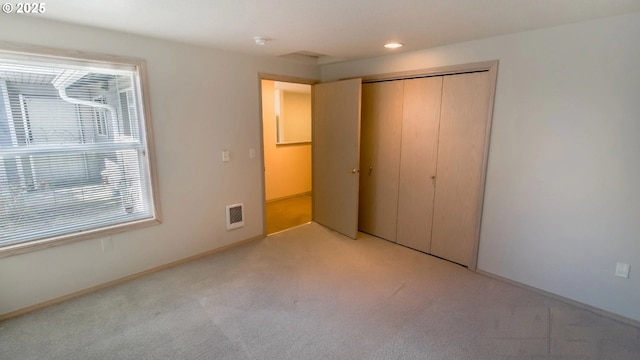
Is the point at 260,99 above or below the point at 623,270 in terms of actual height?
above

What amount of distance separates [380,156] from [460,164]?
0.96 m

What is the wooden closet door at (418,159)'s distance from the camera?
10.3 feet

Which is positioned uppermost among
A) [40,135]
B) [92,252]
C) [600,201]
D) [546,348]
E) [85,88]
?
[85,88]

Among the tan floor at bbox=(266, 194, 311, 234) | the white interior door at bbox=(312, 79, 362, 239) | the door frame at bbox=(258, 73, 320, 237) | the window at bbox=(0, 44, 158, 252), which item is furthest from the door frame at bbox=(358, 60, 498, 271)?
the window at bbox=(0, 44, 158, 252)

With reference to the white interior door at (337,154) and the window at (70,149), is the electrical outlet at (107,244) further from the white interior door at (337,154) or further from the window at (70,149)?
the white interior door at (337,154)

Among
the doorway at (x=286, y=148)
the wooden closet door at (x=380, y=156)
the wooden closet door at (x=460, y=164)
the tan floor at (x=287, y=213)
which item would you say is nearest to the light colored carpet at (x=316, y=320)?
the wooden closet door at (x=460, y=164)

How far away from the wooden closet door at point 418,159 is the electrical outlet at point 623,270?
58.2 inches

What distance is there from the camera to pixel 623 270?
2.24 metres

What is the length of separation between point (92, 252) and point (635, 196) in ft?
14.0

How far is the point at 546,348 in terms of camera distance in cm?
200

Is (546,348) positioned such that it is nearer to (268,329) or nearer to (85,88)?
(268,329)

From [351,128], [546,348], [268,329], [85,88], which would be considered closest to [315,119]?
[351,128]

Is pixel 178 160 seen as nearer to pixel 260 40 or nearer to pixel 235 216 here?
pixel 235 216

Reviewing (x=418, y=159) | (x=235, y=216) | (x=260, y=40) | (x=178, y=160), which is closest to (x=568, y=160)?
(x=418, y=159)
